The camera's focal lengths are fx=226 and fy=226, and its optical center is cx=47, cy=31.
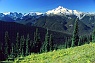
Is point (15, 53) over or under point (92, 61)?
under

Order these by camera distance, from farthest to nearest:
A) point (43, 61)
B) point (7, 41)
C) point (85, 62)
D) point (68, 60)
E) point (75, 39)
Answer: point (7, 41) < point (75, 39) < point (43, 61) < point (68, 60) < point (85, 62)

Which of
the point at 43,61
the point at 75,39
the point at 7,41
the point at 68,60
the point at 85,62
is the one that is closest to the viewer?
the point at 85,62

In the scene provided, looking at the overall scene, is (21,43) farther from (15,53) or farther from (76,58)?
(76,58)

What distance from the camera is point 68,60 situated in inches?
883

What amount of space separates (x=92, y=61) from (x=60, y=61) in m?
3.84

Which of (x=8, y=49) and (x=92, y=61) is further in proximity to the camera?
(x=8, y=49)

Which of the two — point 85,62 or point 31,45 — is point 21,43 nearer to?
point 31,45

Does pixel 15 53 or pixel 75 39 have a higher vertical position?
pixel 75 39

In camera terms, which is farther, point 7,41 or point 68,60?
point 7,41

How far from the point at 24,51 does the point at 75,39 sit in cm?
3071

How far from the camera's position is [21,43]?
418ft

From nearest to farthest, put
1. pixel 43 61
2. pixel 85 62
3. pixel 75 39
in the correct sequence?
pixel 85 62 < pixel 43 61 < pixel 75 39

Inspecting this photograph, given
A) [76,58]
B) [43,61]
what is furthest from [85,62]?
[43,61]

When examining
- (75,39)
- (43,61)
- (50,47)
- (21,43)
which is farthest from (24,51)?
(43,61)
